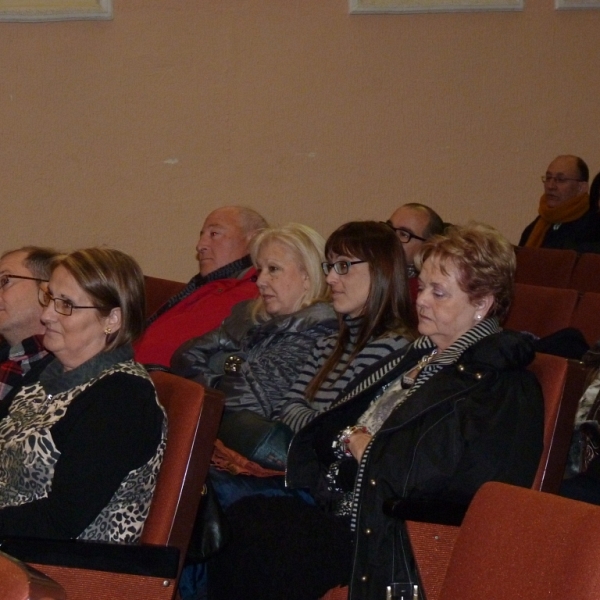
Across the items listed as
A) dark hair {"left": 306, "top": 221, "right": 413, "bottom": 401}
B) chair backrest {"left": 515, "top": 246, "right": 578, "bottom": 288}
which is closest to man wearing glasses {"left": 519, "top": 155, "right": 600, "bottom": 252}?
chair backrest {"left": 515, "top": 246, "right": 578, "bottom": 288}

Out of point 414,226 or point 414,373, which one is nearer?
point 414,373

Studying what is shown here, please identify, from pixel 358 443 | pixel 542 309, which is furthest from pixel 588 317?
pixel 358 443

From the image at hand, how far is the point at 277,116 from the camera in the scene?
18.7 ft

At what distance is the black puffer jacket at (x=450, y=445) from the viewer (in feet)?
6.87

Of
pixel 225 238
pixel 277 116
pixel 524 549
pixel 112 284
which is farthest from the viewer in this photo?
pixel 277 116

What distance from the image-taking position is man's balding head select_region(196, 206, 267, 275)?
408 cm

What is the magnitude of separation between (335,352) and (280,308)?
0.46 metres

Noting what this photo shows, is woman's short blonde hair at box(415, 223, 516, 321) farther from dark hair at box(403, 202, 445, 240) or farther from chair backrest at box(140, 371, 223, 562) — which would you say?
dark hair at box(403, 202, 445, 240)

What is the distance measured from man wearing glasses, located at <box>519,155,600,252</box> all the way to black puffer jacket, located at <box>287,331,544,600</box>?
3.29 m

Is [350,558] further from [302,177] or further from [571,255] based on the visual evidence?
[302,177]

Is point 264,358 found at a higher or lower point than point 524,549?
lower

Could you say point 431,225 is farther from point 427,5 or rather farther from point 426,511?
point 426,511

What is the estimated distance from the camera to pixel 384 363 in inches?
102

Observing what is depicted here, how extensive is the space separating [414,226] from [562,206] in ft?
5.36
